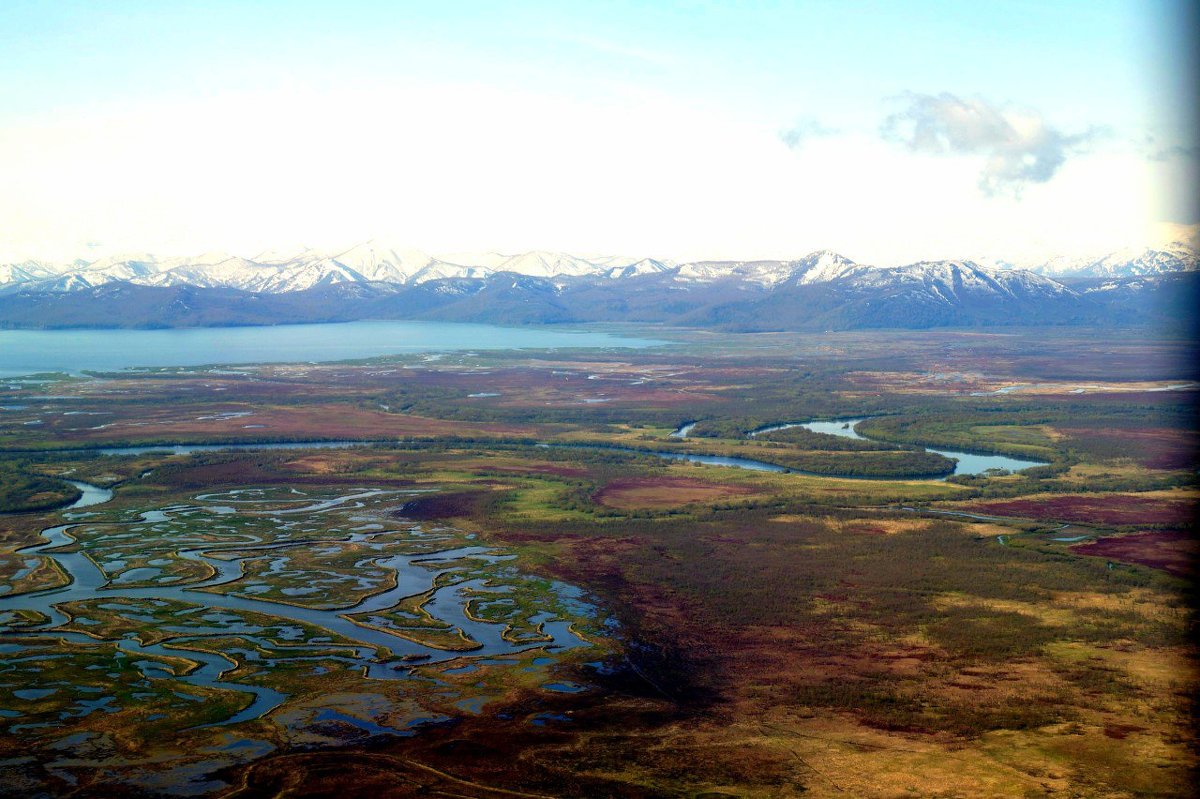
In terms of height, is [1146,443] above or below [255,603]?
above

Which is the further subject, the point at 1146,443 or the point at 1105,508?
the point at 1146,443

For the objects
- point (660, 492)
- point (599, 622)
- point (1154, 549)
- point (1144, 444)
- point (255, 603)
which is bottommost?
point (599, 622)

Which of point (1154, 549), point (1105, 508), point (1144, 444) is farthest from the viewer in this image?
point (1144, 444)

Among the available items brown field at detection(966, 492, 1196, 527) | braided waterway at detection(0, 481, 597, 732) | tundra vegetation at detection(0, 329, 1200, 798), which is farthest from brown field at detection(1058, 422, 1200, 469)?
braided waterway at detection(0, 481, 597, 732)

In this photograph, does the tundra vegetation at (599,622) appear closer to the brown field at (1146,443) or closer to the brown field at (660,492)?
the brown field at (660,492)

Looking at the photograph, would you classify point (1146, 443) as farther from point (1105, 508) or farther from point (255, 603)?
point (255, 603)

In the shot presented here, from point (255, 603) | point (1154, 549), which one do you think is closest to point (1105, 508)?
point (1154, 549)

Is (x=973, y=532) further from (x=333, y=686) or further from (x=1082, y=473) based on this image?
(x=333, y=686)
